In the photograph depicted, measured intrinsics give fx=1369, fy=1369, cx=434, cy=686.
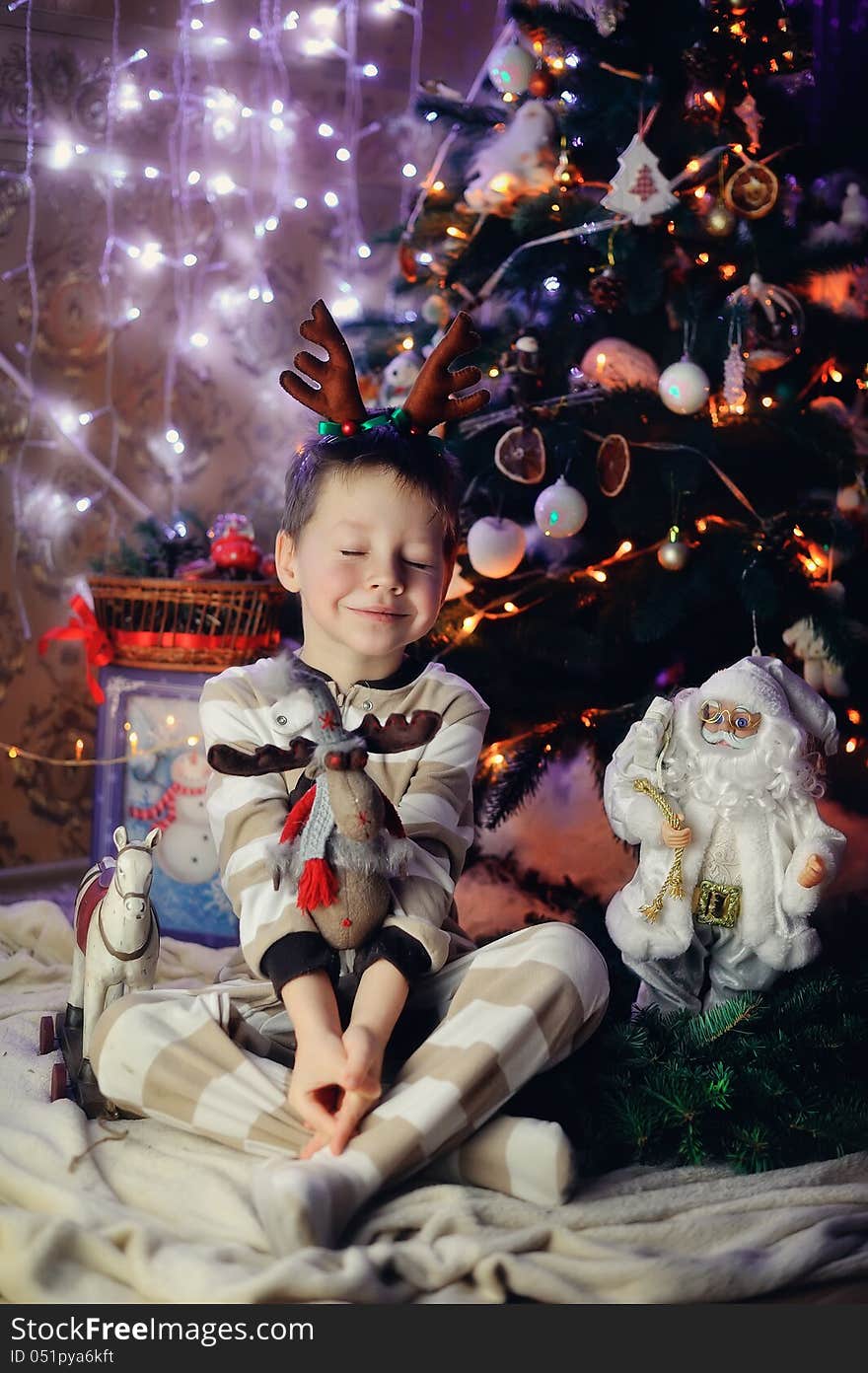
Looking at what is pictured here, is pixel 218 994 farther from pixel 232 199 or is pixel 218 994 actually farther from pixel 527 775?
pixel 232 199

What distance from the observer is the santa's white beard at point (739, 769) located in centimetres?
160

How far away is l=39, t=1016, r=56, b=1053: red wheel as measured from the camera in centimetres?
171

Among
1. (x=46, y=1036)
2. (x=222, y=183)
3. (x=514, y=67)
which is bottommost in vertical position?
(x=46, y=1036)

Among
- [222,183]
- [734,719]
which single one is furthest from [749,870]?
[222,183]

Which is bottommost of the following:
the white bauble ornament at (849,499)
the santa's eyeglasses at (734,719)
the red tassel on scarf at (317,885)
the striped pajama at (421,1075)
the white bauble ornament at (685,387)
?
Result: the striped pajama at (421,1075)

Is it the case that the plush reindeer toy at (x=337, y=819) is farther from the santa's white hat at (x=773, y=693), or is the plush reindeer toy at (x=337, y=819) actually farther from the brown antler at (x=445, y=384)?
the santa's white hat at (x=773, y=693)

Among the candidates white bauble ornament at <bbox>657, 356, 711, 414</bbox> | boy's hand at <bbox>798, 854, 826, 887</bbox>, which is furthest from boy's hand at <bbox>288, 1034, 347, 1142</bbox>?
white bauble ornament at <bbox>657, 356, 711, 414</bbox>

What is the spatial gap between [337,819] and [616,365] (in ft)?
3.36

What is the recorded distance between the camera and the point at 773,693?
162cm

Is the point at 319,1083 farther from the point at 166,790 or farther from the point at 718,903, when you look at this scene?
the point at 166,790

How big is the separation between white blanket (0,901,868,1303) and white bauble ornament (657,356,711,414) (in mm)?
1033

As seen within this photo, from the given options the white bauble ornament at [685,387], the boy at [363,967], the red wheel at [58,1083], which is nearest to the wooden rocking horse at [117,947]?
the red wheel at [58,1083]

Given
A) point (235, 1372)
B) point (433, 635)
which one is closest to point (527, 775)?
point (433, 635)

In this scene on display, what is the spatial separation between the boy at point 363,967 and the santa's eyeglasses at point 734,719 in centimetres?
28
